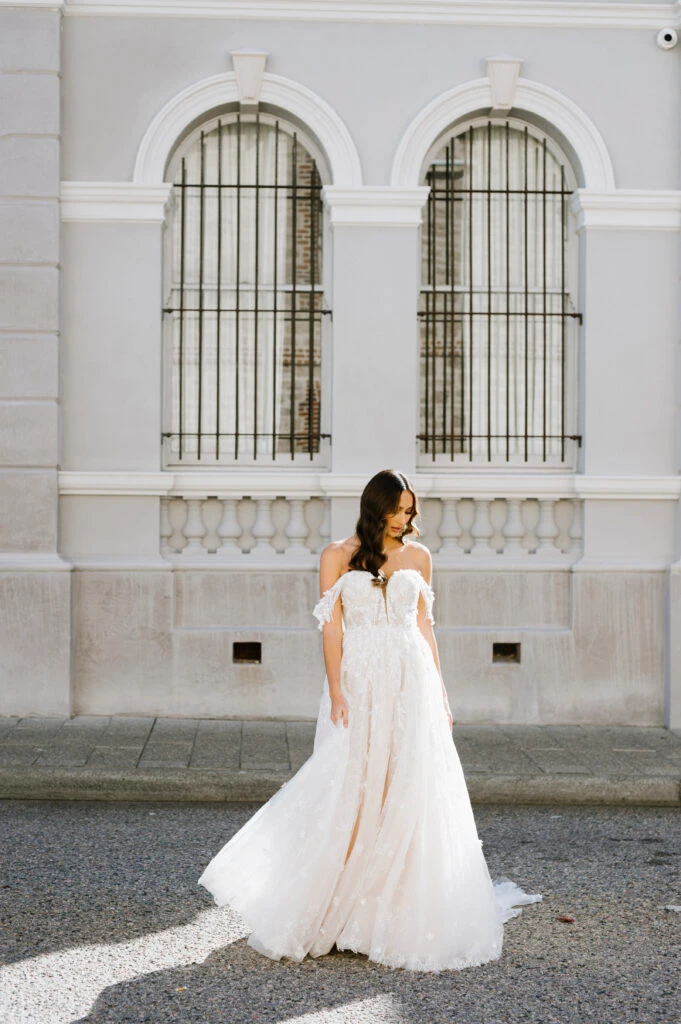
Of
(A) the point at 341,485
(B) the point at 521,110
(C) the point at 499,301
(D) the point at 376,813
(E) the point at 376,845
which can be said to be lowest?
(E) the point at 376,845

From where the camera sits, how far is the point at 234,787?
798 cm

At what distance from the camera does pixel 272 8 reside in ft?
33.6

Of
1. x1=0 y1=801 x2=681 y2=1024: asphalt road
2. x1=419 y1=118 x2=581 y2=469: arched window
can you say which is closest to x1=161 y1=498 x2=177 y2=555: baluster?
x1=419 y1=118 x2=581 y2=469: arched window

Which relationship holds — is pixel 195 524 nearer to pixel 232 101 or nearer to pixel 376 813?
pixel 232 101

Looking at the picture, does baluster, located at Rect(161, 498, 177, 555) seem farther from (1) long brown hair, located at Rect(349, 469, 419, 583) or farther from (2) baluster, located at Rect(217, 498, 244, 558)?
(1) long brown hair, located at Rect(349, 469, 419, 583)

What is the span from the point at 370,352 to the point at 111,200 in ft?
7.57

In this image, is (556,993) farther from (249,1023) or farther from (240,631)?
(240,631)

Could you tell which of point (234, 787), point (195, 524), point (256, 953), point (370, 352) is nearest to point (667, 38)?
point (370, 352)

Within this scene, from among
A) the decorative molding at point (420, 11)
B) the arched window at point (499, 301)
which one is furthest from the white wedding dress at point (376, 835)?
the decorative molding at point (420, 11)

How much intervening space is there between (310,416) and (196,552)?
142 cm

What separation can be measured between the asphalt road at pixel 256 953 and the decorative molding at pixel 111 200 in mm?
4902

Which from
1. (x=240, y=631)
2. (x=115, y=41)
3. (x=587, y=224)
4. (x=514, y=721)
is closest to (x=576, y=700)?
(x=514, y=721)

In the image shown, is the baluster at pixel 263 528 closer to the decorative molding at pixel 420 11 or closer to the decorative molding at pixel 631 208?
the decorative molding at pixel 631 208

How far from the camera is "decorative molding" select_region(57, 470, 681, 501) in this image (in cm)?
1015
